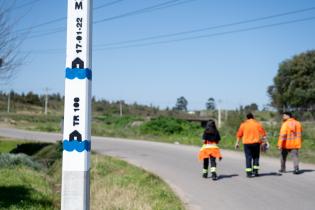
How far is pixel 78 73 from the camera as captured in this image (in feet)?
19.7

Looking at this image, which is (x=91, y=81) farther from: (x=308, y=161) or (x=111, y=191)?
(x=308, y=161)

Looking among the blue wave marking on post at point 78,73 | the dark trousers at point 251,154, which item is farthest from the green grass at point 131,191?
the blue wave marking on post at point 78,73

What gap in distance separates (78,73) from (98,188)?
24.7 ft

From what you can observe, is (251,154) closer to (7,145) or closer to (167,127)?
(7,145)

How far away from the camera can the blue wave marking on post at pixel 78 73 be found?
5992 mm

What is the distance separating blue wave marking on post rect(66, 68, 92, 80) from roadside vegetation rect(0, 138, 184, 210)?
13.7 ft

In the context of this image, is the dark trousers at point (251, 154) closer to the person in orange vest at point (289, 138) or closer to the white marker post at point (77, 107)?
the person in orange vest at point (289, 138)

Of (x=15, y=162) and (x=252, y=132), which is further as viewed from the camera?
(x=15, y=162)

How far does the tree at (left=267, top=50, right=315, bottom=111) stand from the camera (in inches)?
2135

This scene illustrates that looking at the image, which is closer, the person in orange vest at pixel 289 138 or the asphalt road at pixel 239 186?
the asphalt road at pixel 239 186

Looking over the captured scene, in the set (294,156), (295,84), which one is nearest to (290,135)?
(294,156)

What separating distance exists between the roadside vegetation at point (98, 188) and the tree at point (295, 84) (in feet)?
129

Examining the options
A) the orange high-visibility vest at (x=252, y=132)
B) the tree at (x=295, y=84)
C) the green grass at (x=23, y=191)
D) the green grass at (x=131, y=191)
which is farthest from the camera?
the tree at (x=295, y=84)

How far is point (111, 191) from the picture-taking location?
12.1 metres
